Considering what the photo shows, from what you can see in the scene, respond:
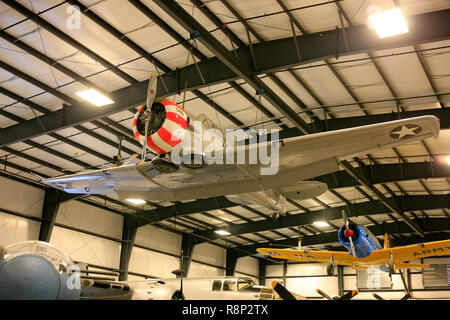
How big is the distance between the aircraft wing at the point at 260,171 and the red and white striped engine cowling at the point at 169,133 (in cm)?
49

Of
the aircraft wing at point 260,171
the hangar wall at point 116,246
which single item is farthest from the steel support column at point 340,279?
the aircraft wing at point 260,171

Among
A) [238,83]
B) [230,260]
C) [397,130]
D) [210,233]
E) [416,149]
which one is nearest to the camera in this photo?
[397,130]

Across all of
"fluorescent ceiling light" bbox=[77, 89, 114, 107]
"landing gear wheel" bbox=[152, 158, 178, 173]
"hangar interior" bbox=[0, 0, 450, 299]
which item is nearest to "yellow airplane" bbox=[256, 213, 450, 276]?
"hangar interior" bbox=[0, 0, 450, 299]

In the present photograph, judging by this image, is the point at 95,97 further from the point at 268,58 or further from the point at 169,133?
the point at 169,133

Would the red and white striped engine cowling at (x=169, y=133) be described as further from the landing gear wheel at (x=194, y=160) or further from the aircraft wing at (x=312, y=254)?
the aircraft wing at (x=312, y=254)

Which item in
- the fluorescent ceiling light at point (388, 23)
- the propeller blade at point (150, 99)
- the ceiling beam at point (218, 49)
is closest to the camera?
the propeller blade at point (150, 99)

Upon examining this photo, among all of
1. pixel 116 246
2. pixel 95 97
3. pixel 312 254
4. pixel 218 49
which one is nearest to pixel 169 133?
pixel 218 49

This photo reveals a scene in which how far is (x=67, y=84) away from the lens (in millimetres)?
12953

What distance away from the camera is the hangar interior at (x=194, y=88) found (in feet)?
33.3

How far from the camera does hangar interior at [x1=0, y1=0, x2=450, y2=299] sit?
33.3ft

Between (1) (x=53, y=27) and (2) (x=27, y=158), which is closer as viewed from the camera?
(1) (x=53, y=27)

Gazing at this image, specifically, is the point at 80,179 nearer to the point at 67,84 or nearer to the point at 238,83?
the point at 67,84
